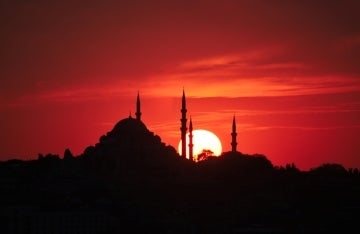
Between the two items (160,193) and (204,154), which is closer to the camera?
(160,193)

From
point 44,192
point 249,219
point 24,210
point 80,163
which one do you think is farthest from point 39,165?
point 249,219

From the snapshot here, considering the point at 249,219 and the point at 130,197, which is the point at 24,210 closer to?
the point at 130,197

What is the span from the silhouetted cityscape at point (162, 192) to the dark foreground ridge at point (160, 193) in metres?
0.09

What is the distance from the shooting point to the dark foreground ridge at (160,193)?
7569 centimetres

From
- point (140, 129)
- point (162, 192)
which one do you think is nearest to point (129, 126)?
point (140, 129)

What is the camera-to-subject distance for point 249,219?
77.6 m

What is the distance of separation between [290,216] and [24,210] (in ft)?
71.3

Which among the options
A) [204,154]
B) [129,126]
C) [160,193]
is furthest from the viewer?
[204,154]

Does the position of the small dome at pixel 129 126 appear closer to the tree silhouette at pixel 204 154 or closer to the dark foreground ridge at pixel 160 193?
the dark foreground ridge at pixel 160 193

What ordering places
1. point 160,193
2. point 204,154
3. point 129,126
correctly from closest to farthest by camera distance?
point 160,193 < point 129,126 < point 204,154

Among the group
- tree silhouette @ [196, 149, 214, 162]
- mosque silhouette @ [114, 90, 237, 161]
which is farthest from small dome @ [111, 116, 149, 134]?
tree silhouette @ [196, 149, 214, 162]

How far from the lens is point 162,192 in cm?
8419

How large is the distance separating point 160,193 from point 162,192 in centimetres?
31

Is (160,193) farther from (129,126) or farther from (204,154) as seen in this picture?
(204,154)
